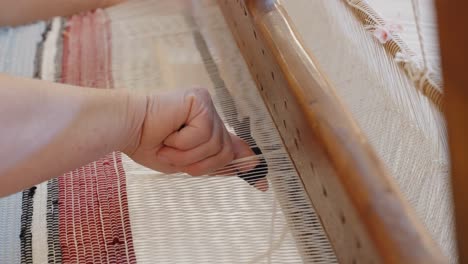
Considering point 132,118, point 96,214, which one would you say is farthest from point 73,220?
point 132,118

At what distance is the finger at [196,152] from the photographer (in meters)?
0.72

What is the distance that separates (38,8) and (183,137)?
545mm

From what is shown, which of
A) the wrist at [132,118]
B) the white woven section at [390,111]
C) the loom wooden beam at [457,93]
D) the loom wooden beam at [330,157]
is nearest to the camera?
the loom wooden beam at [457,93]

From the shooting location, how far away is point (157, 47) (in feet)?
3.30

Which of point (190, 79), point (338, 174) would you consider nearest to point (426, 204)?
point (338, 174)

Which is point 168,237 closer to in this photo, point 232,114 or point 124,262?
point 124,262

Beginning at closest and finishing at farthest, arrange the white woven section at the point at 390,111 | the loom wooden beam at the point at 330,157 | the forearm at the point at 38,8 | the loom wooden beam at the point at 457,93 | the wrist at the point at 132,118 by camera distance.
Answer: the loom wooden beam at the point at 457,93
the loom wooden beam at the point at 330,157
the white woven section at the point at 390,111
the wrist at the point at 132,118
the forearm at the point at 38,8

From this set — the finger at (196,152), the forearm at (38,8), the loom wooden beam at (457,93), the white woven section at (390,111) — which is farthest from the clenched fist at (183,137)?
the forearm at (38,8)

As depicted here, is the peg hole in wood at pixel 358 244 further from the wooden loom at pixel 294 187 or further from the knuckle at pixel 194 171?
the knuckle at pixel 194 171

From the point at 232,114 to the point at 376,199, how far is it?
37 centimetres

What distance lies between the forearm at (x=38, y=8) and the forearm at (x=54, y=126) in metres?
0.51

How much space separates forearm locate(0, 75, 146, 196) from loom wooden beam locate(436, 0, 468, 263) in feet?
1.24

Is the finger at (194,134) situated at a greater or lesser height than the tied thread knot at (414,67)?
lesser

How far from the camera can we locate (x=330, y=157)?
54 centimetres
